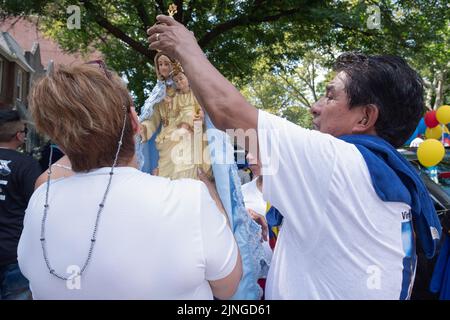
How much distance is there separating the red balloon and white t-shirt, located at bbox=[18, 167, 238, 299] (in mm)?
3216

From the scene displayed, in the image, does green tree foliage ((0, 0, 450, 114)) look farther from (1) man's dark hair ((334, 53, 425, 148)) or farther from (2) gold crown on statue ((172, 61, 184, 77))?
(1) man's dark hair ((334, 53, 425, 148))

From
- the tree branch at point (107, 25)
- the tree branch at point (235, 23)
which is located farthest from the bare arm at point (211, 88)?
the tree branch at point (235, 23)

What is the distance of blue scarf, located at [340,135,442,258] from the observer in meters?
1.26

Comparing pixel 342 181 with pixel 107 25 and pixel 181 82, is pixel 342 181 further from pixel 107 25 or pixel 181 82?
pixel 107 25

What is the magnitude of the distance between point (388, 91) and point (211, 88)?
58 cm

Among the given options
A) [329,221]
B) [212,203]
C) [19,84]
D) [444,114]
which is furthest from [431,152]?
[19,84]

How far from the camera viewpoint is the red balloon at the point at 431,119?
3.95 m

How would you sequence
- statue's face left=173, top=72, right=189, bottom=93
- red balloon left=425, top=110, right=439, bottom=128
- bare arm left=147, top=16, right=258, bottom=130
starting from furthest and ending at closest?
red balloon left=425, top=110, right=439, bottom=128, statue's face left=173, top=72, right=189, bottom=93, bare arm left=147, top=16, right=258, bottom=130

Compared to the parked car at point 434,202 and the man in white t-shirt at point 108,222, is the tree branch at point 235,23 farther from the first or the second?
the man in white t-shirt at point 108,222

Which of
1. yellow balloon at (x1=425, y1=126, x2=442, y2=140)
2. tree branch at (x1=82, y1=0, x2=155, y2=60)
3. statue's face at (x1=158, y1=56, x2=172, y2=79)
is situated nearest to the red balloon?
yellow balloon at (x1=425, y1=126, x2=442, y2=140)

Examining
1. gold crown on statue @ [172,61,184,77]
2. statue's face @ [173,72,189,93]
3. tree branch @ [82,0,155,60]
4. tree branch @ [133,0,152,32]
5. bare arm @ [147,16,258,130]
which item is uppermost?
tree branch @ [133,0,152,32]

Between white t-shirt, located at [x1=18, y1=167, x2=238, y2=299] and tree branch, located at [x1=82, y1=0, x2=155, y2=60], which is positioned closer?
white t-shirt, located at [x1=18, y1=167, x2=238, y2=299]

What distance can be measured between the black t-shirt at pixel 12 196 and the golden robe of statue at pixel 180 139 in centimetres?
79

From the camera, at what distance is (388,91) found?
A: 1.44 meters
